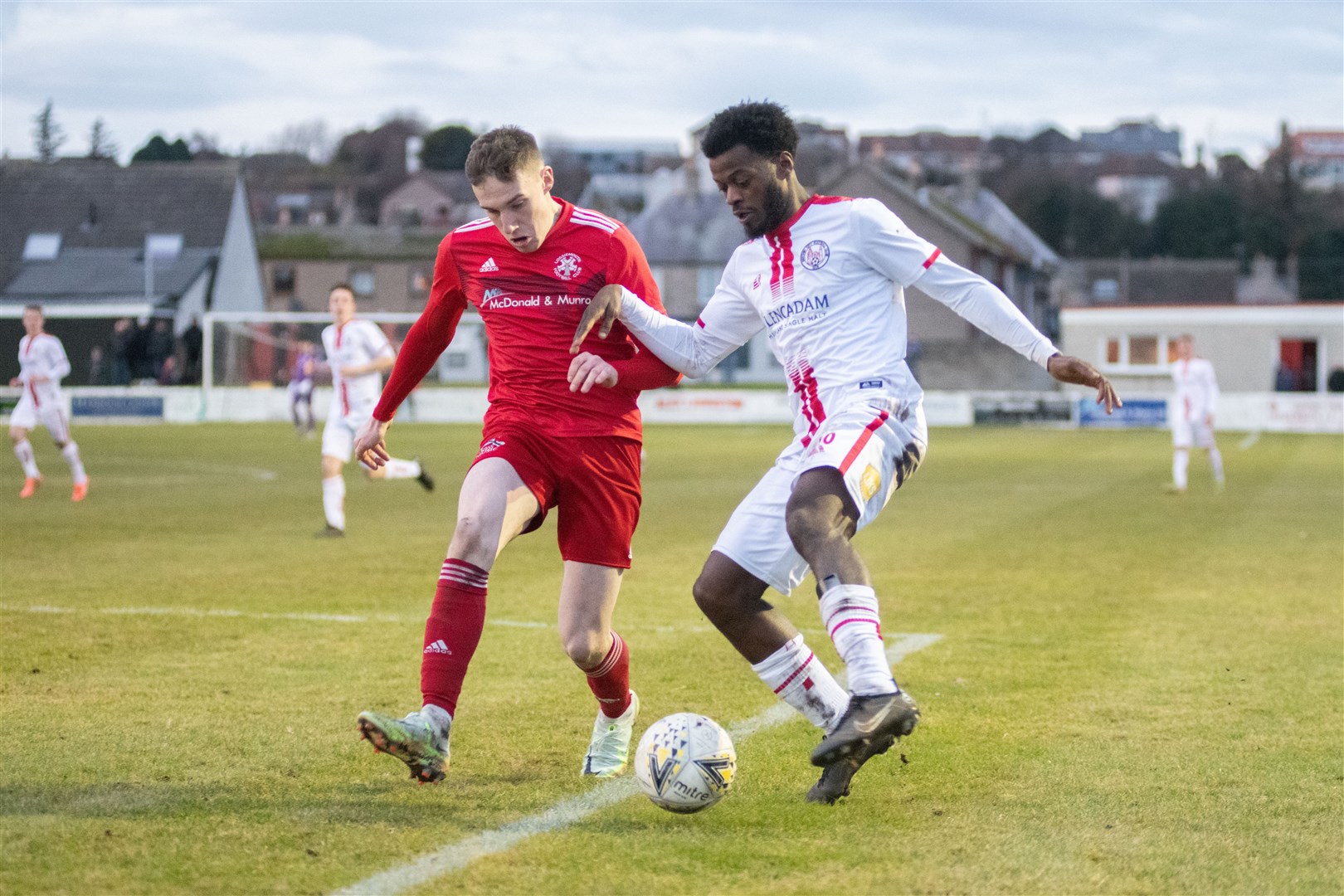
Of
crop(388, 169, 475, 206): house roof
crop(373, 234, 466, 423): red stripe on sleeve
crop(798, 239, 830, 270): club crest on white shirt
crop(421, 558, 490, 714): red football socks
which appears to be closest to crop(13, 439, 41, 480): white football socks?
crop(373, 234, 466, 423): red stripe on sleeve

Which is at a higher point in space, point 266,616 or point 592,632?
point 592,632

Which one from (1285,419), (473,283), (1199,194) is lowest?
(1285,419)

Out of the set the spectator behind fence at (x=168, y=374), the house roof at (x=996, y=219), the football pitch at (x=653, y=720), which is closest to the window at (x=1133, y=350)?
the spectator behind fence at (x=168, y=374)

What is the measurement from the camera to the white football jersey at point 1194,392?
20.8 metres

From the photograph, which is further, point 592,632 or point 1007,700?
point 1007,700

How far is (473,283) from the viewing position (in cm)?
558

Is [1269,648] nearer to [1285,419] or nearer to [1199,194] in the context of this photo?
[1285,419]

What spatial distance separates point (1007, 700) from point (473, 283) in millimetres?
2996

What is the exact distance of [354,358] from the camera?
48.1 ft

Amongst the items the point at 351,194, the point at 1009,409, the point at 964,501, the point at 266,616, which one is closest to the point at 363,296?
the point at 351,194

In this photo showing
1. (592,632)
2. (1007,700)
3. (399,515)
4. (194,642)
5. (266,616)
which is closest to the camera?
(592,632)

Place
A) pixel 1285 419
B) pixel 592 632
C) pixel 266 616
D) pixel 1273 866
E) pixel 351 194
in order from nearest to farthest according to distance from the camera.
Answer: pixel 1273 866
pixel 592 632
pixel 266 616
pixel 1285 419
pixel 351 194

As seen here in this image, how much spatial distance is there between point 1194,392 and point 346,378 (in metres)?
11.7

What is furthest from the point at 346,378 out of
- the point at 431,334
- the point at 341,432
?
the point at 431,334
